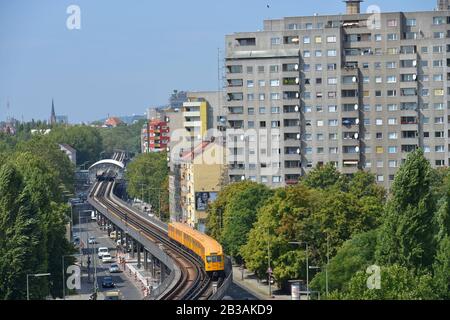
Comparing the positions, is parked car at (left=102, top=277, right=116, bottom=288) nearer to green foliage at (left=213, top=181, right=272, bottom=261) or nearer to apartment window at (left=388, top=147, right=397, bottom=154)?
green foliage at (left=213, top=181, right=272, bottom=261)

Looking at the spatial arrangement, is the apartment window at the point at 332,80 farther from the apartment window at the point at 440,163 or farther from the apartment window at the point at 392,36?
the apartment window at the point at 440,163

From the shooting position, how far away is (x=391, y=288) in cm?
2784

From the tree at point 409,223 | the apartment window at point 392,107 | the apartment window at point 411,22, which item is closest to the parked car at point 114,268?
the apartment window at point 392,107


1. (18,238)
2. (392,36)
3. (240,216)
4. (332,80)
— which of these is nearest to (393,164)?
(332,80)

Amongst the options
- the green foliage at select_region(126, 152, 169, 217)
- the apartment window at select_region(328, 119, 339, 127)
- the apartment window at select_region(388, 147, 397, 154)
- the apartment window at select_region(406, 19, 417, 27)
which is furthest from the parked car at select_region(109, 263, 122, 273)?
the green foliage at select_region(126, 152, 169, 217)

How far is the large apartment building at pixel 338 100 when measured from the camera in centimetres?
7400

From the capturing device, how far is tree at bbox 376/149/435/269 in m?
34.7

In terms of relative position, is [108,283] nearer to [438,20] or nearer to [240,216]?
[240,216]

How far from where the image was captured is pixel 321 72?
74500mm

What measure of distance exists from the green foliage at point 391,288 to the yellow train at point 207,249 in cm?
2107

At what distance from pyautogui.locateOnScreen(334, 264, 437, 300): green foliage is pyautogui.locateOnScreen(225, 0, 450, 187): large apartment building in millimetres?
44911

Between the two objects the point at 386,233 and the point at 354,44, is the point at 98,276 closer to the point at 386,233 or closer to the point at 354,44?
the point at 354,44
